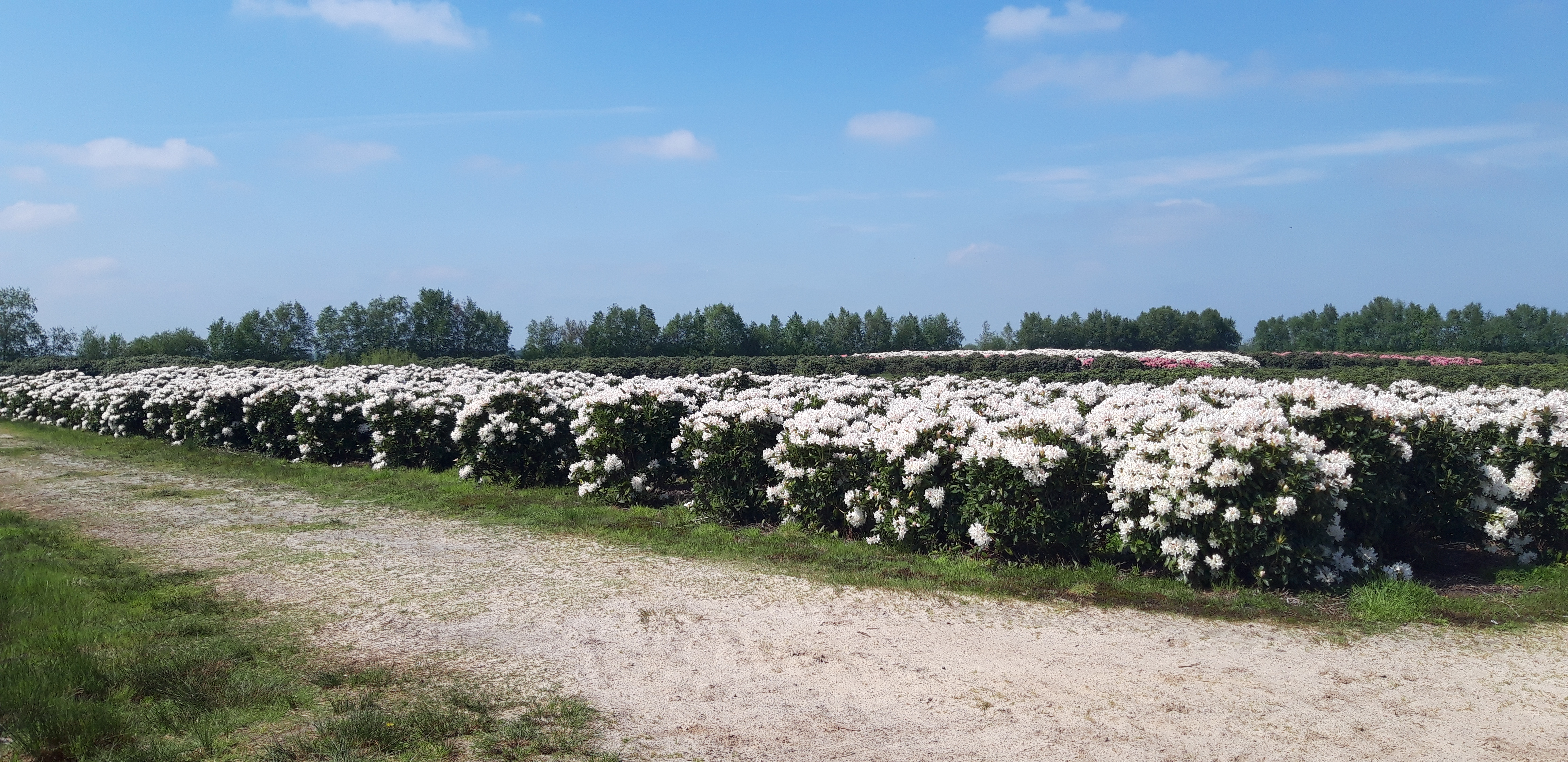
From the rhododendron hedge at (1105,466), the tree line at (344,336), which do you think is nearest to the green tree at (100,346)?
the tree line at (344,336)

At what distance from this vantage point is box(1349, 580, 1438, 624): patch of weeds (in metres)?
5.55

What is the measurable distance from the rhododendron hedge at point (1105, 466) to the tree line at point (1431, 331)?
103 feet

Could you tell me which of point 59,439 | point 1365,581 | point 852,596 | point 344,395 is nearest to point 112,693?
point 852,596

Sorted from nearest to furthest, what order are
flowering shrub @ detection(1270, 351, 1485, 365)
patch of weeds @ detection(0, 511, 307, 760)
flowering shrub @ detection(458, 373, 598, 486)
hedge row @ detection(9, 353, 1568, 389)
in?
patch of weeds @ detection(0, 511, 307, 760)
flowering shrub @ detection(458, 373, 598, 486)
hedge row @ detection(9, 353, 1568, 389)
flowering shrub @ detection(1270, 351, 1485, 365)

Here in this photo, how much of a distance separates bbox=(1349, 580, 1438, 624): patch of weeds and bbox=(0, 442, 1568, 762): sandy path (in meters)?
0.28

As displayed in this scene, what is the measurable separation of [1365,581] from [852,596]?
11.5ft

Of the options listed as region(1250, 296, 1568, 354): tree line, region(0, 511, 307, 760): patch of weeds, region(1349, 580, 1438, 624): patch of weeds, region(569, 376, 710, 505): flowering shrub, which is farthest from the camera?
region(1250, 296, 1568, 354): tree line

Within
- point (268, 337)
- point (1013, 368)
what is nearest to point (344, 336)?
point (268, 337)

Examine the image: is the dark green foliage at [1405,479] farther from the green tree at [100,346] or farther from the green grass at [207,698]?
the green tree at [100,346]

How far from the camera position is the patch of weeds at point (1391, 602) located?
5.55m

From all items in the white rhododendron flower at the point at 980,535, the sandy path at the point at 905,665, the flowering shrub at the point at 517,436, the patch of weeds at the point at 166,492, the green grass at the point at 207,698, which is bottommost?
the sandy path at the point at 905,665

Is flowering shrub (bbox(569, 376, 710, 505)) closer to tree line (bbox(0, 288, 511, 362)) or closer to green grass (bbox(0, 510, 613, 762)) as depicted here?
green grass (bbox(0, 510, 613, 762))

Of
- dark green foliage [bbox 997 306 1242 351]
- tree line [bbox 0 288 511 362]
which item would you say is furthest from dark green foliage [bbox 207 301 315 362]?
dark green foliage [bbox 997 306 1242 351]

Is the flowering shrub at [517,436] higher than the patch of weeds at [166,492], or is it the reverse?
the flowering shrub at [517,436]
